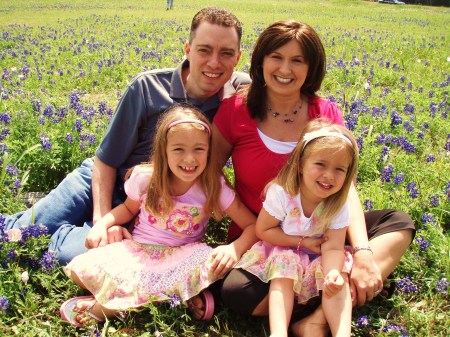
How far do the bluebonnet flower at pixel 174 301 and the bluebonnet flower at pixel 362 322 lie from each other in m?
1.13

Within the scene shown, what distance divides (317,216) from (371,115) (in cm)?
307

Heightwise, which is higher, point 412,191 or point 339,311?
point 412,191

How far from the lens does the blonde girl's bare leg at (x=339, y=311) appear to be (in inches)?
99.7

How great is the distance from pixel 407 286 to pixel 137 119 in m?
2.32

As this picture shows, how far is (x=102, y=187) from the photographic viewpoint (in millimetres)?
3533

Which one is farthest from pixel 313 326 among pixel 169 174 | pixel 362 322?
pixel 169 174

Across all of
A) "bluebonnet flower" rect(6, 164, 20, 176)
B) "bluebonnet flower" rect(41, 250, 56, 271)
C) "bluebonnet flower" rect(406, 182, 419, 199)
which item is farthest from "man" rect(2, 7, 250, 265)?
"bluebonnet flower" rect(406, 182, 419, 199)

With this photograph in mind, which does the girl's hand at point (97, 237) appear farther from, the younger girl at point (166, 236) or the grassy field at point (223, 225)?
the grassy field at point (223, 225)

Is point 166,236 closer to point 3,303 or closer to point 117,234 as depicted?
point 117,234

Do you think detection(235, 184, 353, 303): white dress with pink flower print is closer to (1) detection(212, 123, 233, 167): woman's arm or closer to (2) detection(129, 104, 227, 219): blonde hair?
(2) detection(129, 104, 227, 219): blonde hair

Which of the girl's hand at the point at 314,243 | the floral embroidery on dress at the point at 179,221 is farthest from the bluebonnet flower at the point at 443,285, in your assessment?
the floral embroidery on dress at the point at 179,221

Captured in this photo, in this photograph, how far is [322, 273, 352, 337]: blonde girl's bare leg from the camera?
253 cm

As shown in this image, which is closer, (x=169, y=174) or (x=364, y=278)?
(x=364, y=278)

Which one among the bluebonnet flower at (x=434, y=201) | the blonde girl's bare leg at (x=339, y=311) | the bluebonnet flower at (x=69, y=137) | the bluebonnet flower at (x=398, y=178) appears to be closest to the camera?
the blonde girl's bare leg at (x=339, y=311)
